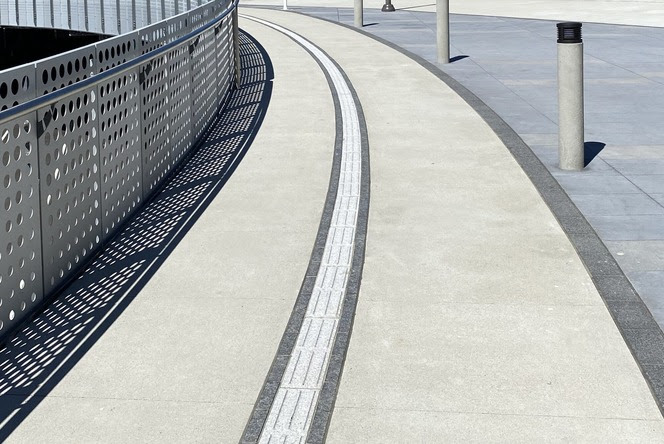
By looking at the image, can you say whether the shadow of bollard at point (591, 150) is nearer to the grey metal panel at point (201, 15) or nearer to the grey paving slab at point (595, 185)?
the grey paving slab at point (595, 185)

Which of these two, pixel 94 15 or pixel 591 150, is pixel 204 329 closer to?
pixel 591 150

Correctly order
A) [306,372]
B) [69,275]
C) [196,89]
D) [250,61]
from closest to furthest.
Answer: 1. [306,372]
2. [69,275]
3. [196,89]
4. [250,61]

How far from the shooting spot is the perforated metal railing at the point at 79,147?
6.04m

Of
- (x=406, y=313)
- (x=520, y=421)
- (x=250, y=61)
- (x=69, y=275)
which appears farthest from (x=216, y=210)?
(x=250, y=61)

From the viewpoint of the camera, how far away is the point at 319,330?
6.09 m

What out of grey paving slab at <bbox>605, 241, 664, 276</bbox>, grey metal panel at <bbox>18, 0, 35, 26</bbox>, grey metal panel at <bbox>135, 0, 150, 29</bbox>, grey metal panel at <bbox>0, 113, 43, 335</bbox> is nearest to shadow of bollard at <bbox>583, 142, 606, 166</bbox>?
grey paving slab at <bbox>605, 241, 664, 276</bbox>

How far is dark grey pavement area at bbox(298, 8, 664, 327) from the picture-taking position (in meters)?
8.01

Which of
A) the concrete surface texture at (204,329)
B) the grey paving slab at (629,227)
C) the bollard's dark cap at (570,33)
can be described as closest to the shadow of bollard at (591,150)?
the bollard's dark cap at (570,33)

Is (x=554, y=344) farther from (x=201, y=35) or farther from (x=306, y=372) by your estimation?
(x=201, y=35)

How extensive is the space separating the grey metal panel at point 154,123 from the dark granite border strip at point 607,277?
3.59 meters

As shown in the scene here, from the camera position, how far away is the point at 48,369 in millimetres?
5555

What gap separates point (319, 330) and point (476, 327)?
0.94 metres

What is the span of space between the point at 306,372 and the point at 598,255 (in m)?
2.86

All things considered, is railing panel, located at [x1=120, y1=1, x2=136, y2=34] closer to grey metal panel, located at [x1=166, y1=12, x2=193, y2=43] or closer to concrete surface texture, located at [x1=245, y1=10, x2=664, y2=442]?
grey metal panel, located at [x1=166, y1=12, x2=193, y2=43]
